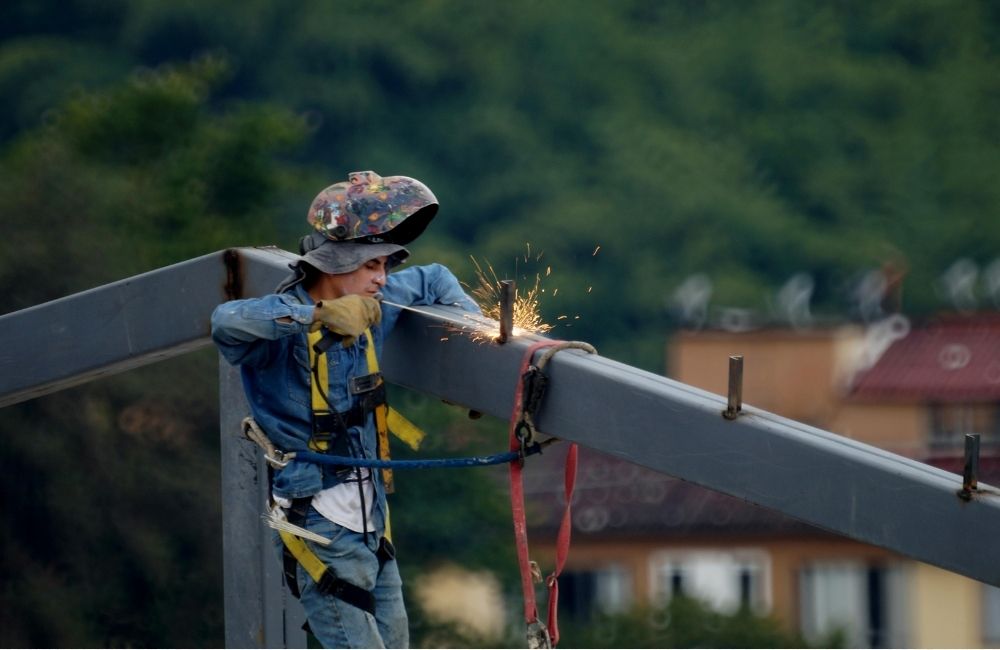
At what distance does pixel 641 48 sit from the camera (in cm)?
6781

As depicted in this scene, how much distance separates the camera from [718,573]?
32750mm

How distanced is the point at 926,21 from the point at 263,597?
6600 cm

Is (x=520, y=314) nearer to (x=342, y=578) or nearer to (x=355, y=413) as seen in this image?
(x=355, y=413)

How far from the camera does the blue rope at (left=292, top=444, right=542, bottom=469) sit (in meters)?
4.72

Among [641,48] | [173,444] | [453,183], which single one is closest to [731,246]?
[453,183]

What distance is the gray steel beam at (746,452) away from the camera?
167 inches

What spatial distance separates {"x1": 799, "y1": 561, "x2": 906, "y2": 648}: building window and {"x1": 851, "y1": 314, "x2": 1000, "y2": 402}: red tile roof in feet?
11.2

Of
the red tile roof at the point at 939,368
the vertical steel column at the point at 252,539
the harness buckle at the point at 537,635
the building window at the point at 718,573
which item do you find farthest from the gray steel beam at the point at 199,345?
the red tile roof at the point at 939,368

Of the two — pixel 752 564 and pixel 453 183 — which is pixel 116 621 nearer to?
pixel 752 564

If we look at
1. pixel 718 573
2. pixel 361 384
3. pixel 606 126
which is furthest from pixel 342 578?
pixel 606 126

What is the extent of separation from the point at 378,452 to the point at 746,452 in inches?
39.7

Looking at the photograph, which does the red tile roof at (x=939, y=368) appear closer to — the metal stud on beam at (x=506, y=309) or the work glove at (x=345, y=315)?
the metal stud on beam at (x=506, y=309)

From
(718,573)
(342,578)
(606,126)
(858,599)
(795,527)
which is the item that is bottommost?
(858,599)

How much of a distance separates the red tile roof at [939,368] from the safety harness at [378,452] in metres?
31.2
